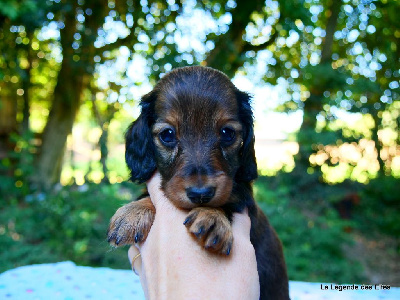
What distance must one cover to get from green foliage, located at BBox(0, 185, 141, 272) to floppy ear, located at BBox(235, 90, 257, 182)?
3135 millimetres

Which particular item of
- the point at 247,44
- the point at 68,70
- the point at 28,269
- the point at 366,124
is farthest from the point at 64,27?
the point at 366,124

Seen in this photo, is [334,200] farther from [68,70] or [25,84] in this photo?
[25,84]

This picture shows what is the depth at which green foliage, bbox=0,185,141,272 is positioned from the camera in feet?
16.4

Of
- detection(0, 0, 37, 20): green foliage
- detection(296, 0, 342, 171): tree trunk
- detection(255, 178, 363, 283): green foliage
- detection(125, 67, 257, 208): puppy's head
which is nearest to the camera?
detection(125, 67, 257, 208): puppy's head

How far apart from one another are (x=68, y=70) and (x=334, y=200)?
243 inches

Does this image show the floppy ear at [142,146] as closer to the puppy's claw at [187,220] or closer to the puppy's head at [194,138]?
the puppy's head at [194,138]

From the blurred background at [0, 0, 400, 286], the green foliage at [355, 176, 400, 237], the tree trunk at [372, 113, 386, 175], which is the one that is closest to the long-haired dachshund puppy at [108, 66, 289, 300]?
the blurred background at [0, 0, 400, 286]

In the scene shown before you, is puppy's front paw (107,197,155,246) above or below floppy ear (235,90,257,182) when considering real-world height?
below

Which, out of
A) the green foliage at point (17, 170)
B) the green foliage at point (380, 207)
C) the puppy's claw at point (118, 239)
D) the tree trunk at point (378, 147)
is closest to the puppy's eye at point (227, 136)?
the puppy's claw at point (118, 239)

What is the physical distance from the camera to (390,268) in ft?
21.8

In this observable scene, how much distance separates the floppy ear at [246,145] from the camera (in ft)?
7.95

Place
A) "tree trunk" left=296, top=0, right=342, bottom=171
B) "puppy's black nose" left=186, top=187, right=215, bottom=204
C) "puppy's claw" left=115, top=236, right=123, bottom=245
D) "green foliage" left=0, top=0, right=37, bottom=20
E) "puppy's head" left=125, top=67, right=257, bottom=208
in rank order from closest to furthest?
"puppy's black nose" left=186, top=187, right=215, bottom=204 → "puppy's head" left=125, top=67, right=257, bottom=208 → "puppy's claw" left=115, top=236, right=123, bottom=245 → "green foliage" left=0, top=0, right=37, bottom=20 → "tree trunk" left=296, top=0, right=342, bottom=171

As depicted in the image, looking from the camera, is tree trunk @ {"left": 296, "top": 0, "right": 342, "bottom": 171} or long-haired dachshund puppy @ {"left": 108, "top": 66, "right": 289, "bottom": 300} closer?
long-haired dachshund puppy @ {"left": 108, "top": 66, "right": 289, "bottom": 300}

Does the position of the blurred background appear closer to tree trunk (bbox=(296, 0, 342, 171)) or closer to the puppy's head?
tree trunk (bbox=(296, 0, 342, 171))
